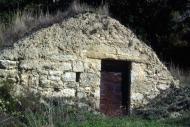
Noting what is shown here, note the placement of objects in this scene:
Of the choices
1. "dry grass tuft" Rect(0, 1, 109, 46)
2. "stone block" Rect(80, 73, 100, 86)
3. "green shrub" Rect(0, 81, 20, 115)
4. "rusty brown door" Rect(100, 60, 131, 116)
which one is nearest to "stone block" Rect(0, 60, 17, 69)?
"green shrub" Rect(0, 81, 20, 115)

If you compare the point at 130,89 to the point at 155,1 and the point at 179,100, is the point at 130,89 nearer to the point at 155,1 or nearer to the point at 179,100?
the point at 179,100

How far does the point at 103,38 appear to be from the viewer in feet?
42.6

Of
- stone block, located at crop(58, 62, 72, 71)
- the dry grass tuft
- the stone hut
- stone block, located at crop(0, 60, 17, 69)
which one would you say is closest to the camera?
stone block, located at crop(0, 60, 17, 69)

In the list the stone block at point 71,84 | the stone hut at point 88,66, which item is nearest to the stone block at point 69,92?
the stone hut at point 88,66

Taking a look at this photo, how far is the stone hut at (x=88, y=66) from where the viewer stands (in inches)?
475

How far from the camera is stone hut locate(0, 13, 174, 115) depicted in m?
12.1

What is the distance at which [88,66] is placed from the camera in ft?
41.6

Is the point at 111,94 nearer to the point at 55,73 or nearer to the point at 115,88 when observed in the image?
the point at 115,88

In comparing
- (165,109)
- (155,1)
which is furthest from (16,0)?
(165,109)

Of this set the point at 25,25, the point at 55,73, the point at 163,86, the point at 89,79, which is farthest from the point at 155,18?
the point at 55,73

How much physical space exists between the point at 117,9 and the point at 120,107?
250 inches

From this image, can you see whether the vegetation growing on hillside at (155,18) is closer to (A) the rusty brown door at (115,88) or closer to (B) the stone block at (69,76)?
(A) the rusty brown door at (115,88)

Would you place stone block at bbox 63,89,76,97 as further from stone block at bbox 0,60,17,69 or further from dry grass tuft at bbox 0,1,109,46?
dry grass tuft at bbox 0,1,109,46

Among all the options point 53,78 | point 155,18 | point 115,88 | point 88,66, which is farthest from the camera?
point 155,18
